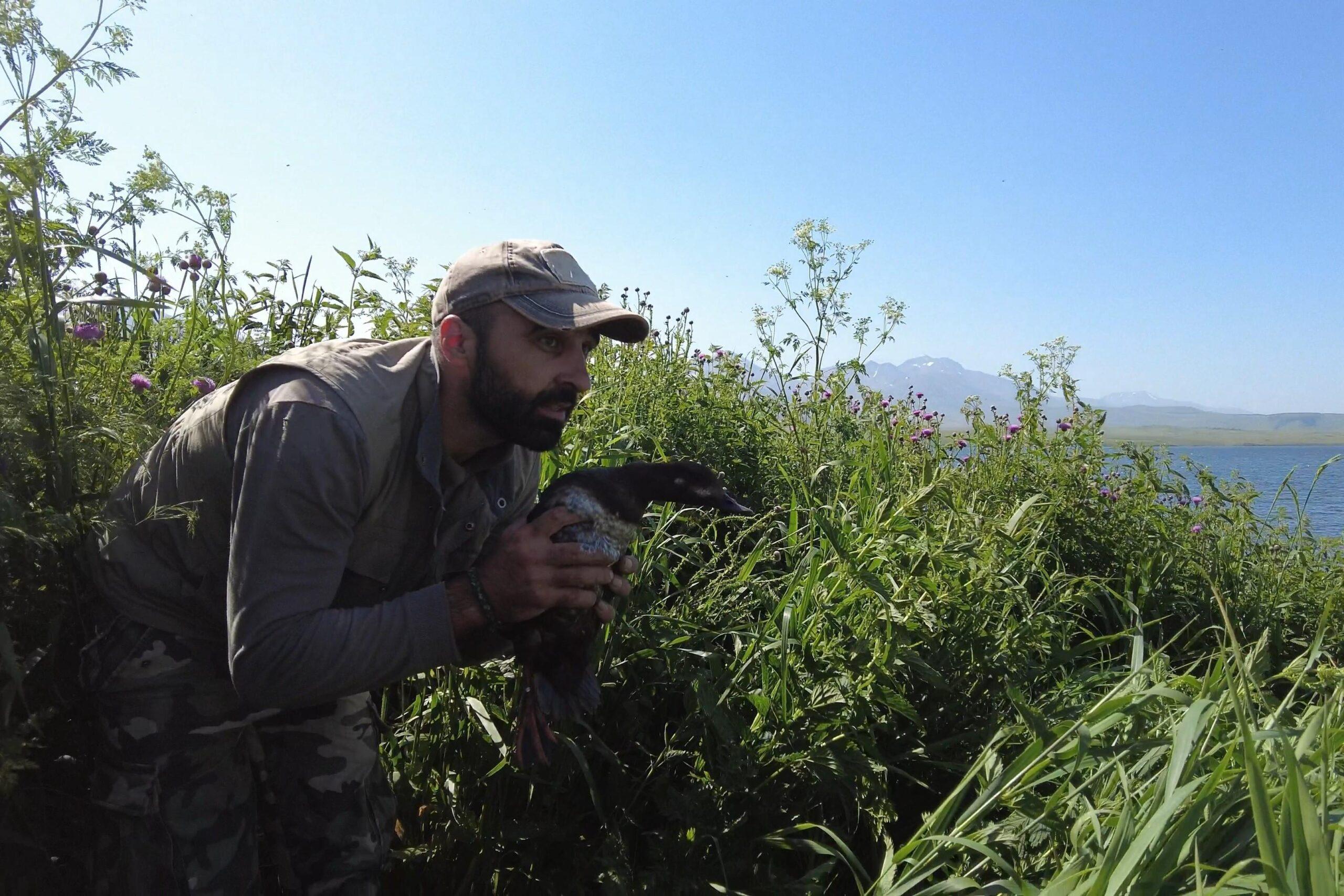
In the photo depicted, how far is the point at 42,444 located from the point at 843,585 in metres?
2.17

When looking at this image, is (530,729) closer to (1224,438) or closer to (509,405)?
(509,405)

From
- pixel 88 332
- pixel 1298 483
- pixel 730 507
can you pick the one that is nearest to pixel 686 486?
pixel 730 507

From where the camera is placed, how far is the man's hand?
6.62ft

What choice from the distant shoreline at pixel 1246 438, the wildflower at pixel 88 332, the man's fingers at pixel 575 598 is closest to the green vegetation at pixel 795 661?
the wildflower at pixel 88 332

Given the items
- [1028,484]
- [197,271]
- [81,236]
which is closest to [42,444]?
[81,236]

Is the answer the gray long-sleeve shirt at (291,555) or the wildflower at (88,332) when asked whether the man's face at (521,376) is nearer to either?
the gray long-sleeve shirt at (291,555)

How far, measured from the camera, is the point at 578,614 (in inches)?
87.4

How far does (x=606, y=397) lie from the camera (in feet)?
13.3

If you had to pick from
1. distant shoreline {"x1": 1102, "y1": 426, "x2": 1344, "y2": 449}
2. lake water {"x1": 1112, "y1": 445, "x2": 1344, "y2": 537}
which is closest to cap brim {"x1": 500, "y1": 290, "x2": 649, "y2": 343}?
lake water {"x1": 1112, "y1": 445, "x2": 1344, "y2": 537}

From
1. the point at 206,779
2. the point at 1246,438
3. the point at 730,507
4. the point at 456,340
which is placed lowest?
the point at 1246,438

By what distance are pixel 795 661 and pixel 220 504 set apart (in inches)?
65.1

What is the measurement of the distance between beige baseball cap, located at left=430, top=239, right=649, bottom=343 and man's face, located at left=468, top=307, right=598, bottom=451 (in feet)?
0.16

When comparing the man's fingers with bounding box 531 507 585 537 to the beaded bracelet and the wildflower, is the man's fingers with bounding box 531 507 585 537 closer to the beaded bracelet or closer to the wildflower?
the beaded bracelet

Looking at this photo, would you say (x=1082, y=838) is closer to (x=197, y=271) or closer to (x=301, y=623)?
(x=301, y=623)
